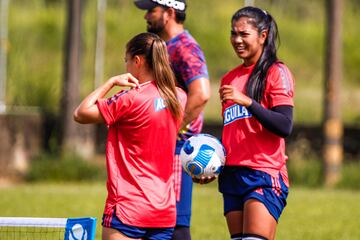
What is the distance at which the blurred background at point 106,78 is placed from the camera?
21.1 m

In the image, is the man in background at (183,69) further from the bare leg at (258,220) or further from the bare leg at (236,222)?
the bare leg at (258,220)

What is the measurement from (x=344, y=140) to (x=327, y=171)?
2.17 meters

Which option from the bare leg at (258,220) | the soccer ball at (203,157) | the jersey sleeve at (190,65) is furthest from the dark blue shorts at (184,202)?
the bare leg at (258,220)

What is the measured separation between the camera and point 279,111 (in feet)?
21.4

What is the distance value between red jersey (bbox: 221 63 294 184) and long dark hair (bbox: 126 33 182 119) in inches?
21.9

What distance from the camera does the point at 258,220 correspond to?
21.3 ft

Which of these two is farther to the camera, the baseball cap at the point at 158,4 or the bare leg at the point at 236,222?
the baseball cap at the point at 158,4

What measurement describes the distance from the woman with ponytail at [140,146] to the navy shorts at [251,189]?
0.57m

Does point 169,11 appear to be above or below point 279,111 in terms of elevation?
above

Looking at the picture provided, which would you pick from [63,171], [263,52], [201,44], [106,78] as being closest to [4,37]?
[106,78]

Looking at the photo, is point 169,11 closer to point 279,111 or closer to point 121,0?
point 279,111

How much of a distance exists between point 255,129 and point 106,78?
18.0m

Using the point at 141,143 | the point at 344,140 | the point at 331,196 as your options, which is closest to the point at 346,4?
A: the point at 344,140

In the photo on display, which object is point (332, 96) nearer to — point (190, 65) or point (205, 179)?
point (190, 65)
